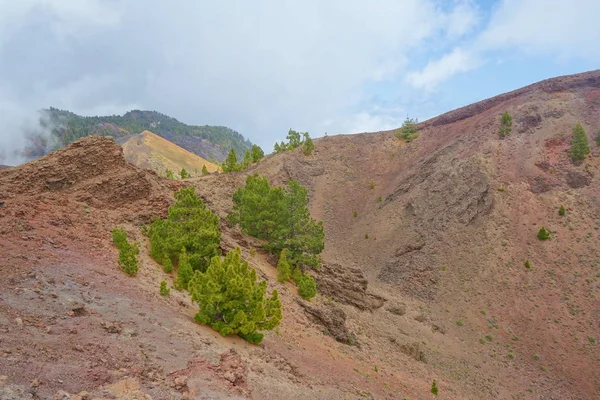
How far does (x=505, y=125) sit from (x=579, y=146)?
9.54m

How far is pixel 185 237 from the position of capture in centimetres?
1919

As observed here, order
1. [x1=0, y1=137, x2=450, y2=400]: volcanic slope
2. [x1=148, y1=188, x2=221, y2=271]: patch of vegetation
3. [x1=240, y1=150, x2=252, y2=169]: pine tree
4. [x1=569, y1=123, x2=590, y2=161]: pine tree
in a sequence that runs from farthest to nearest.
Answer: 1. [x1=240, y1=150, x2=252, y2=169]: pine tree
2. [x1=569, y1=123, x2=590, y2=161]: pine tree
3. [x1=148, y1=188, x2=221, y2=271]: patch of vegetation
4. [x1=0, y1=137, x2=450, y2=400]: volcanic slope

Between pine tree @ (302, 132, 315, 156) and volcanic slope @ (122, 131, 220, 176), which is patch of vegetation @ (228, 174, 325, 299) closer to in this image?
pine tree @ (302, 132, 315, 156)

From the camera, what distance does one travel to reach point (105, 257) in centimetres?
1571

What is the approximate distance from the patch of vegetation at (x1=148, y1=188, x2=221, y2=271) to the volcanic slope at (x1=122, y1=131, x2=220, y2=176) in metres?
63.9

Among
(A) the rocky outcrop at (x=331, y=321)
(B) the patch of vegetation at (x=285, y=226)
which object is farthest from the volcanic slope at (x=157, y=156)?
(A) the rocky outcrop at (x=331, y=321)

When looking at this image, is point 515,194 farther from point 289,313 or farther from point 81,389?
point 81,389

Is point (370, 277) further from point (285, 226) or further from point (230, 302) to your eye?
point (230, 302)

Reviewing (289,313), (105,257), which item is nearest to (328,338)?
(289,313)

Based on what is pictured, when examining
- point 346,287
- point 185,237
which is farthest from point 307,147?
point 185,237

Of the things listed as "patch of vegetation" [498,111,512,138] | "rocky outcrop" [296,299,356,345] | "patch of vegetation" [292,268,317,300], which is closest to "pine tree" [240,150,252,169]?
"patch of vegetation" [292,268,317,300]

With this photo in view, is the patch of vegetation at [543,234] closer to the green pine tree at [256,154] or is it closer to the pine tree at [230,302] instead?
the pine tree at [230,302]

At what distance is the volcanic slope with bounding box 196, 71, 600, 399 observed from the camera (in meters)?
25.7

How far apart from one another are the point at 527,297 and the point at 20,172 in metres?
34.8
